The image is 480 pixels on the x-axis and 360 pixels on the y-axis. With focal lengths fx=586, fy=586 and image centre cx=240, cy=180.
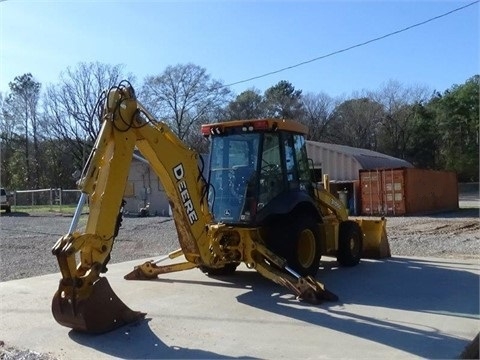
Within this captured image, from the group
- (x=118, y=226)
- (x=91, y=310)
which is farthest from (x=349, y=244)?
(x=91, y=310)

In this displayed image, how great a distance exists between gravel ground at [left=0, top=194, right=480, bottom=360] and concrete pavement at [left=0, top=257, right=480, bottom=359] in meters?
3.03

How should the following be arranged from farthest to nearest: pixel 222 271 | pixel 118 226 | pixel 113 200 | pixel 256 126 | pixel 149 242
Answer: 1. pixel 149 242
2. pixel 222 271
3. pixel 256 126
4. pixel 118 226
5. pixel 113 200

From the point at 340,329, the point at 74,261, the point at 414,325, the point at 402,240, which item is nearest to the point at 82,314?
the point at 74,261

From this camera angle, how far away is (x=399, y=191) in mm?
28062

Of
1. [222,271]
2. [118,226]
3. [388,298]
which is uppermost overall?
[118,226]

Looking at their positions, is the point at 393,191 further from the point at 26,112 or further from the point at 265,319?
the point at 26,112

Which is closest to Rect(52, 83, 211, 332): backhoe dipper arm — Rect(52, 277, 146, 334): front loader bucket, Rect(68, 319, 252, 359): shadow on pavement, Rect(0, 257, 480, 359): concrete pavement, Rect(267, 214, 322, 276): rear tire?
Rect(52, 277, 146, 334): front loader bucket

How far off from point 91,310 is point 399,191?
2336 centimetres

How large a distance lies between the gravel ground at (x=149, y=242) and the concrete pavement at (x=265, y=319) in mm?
3033

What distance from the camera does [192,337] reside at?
6707 mm

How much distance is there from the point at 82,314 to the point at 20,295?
3.35 m

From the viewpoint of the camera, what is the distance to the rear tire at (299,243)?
9.22 m

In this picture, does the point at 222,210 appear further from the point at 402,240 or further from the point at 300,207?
the point at 402,240

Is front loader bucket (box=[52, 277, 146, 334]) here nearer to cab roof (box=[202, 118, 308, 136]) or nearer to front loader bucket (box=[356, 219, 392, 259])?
cab roof (box=[202, 118, 308, 136])
